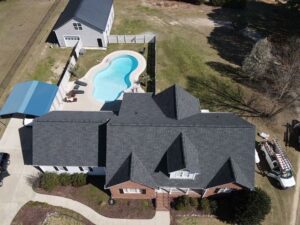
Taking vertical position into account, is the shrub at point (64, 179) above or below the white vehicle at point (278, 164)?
above

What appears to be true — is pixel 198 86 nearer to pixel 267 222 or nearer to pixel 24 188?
pixel 267 222

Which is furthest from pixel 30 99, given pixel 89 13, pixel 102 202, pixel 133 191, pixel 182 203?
pixel 182 203

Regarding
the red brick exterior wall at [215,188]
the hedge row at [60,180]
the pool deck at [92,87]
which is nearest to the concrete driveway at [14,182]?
the hedge row at [60,180]

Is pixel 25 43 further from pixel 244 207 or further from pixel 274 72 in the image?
pixel 244 207

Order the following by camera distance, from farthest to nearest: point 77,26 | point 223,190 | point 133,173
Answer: point 77,26 < point 223,190 < point 133,173

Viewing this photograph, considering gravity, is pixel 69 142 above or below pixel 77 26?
below

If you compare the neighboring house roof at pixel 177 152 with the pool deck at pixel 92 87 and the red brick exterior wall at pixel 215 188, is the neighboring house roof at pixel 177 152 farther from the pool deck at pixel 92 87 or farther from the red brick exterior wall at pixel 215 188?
the pool deck at pixel 92 87
